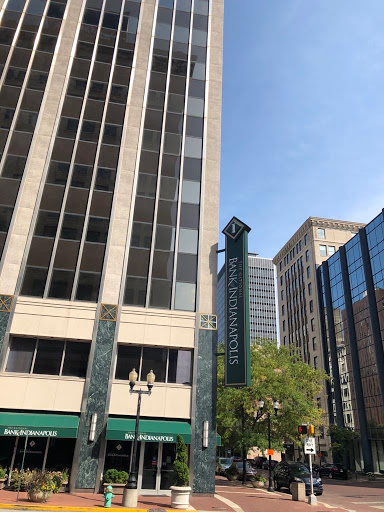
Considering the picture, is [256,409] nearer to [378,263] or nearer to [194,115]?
[194,115]

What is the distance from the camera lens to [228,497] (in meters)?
22.8

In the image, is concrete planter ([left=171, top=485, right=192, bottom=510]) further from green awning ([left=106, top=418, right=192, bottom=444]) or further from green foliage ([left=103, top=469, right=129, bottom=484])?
green foliage ([left=103, top=469, right=129, bottom=484])

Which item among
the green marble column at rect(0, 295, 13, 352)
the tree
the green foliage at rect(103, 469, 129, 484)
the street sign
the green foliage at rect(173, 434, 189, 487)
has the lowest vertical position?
the green foliage at rect(103, 469, 129, 484)

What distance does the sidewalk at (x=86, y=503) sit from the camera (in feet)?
51.7

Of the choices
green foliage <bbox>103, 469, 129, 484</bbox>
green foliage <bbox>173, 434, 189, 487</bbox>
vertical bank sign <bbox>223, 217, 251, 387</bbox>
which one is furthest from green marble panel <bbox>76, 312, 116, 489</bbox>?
vertical bank sign <bbox>223, 217, 251, 387</bbox>

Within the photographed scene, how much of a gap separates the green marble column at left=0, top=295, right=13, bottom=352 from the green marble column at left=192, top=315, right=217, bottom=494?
11.3m

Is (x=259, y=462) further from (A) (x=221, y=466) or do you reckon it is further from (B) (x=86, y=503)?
(B) (x=86, y=503)

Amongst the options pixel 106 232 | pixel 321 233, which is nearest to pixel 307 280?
pixel 321 233

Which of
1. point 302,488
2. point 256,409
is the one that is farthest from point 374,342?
point 302,488

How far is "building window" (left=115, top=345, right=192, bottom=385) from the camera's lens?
23812mm

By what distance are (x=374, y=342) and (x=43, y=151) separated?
50438mm

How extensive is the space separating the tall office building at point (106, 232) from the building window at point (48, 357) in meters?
0.06

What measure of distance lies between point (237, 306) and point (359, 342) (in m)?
43.9

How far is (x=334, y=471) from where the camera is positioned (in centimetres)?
4438
